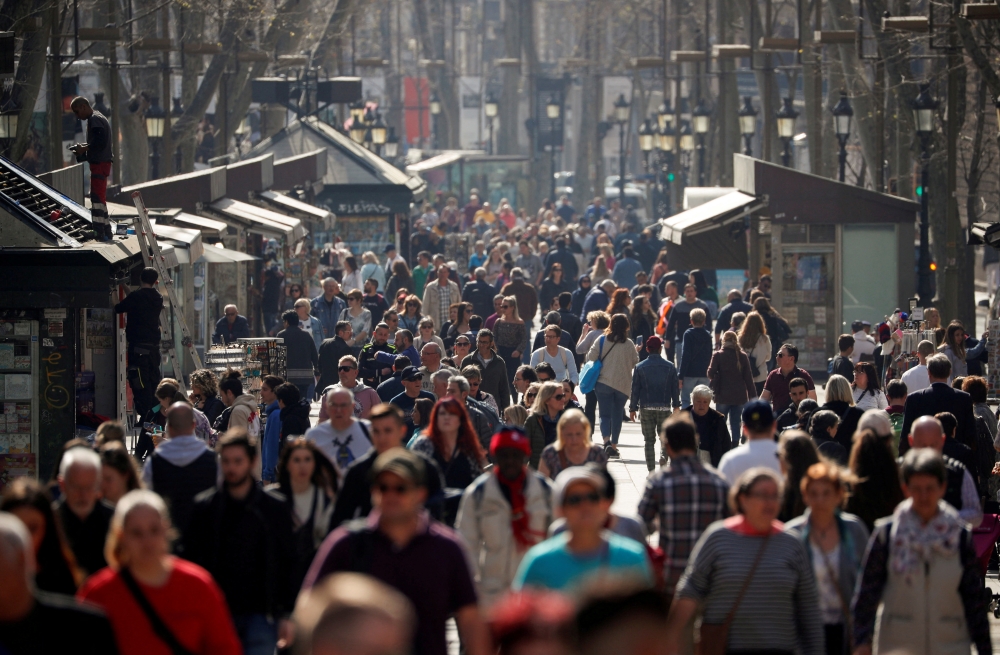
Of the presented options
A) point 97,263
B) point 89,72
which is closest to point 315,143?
point 89,72

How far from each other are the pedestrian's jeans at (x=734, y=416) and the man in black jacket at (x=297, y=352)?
4645 mm

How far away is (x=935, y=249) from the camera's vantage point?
1022 inches

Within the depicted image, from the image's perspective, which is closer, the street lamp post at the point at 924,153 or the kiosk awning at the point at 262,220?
the street lamp post at the point at 924,153

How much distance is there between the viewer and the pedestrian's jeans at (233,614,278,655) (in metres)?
7.09

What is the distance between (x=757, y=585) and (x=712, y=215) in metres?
19.1

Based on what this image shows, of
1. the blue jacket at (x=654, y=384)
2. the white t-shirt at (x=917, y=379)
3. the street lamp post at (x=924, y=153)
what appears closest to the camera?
the white t-shirt at (x=917, y=379)

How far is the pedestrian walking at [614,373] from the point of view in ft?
54.6

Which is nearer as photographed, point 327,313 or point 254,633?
point 254,633

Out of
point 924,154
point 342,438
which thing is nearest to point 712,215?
point 924,154

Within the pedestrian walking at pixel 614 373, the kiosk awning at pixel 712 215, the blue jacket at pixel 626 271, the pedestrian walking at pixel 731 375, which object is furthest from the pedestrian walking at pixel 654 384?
the blue jacket at pixel 626 271

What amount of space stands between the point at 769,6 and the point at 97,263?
20853mm

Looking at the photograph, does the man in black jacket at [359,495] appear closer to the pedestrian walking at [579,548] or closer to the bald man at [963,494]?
the pedestrian walking at [579,548]

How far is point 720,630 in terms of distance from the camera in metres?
6.77

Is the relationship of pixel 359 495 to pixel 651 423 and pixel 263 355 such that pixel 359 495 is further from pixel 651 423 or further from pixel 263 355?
pixel 263 355
